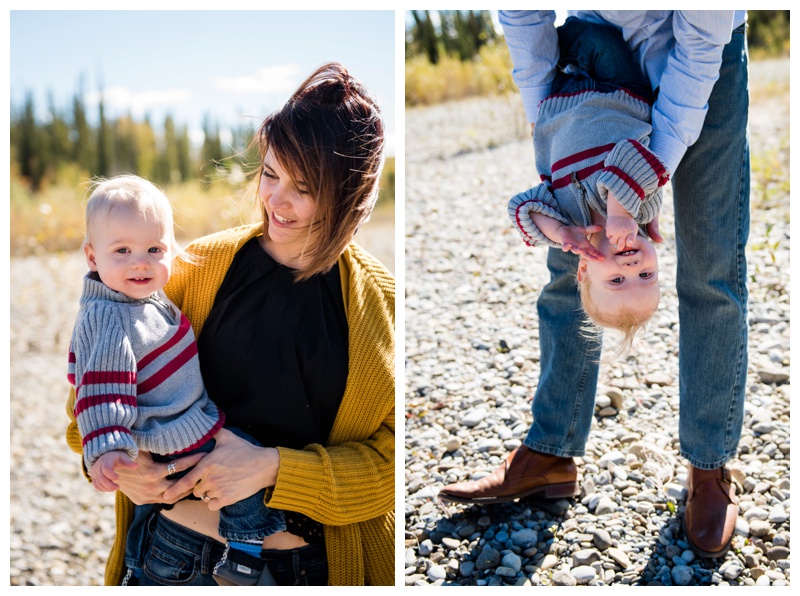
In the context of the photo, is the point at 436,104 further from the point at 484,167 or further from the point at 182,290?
the point at 182,290

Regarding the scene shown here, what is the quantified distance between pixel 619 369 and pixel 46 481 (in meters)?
3.70

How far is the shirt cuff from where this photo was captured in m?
2.01

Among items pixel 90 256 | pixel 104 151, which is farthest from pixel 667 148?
pixel 104 151

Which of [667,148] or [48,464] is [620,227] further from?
[48,464]

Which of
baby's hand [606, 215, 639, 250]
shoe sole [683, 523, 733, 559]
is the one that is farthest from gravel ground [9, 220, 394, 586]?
baby's hand [606, 215, 639, 250]

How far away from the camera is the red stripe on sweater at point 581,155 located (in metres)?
1.99

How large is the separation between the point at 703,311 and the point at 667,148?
723 millimetres

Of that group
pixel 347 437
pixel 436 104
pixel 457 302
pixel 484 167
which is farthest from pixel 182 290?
pixel 436 104

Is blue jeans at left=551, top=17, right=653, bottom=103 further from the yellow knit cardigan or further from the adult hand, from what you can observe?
the adult hand

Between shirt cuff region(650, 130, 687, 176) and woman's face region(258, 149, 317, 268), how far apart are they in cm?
92

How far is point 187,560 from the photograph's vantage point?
79.4 inches

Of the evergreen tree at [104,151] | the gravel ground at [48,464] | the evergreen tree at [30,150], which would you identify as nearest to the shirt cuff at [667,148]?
the gravel ground at [48,464]

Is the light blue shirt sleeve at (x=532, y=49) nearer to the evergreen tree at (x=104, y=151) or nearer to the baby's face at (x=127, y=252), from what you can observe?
the baby's face at (x=127, y=252)

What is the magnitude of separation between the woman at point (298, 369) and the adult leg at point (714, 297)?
3.32 ft
